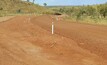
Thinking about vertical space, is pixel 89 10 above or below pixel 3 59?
below

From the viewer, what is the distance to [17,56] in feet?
51.9

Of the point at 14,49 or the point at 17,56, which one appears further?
the point at 14,49

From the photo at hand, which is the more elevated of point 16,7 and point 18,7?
point 16,7

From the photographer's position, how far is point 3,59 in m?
15.0

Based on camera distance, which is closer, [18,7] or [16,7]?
[16,7]

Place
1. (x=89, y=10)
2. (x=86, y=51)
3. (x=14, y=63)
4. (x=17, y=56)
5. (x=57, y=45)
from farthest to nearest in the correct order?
(x=89, y=10)
(x=57, y=45)
(x=86, y=51)
(x=17, y=56)
(x=14, y=63)

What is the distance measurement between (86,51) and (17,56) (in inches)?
160

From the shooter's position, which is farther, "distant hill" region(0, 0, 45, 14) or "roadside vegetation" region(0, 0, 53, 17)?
"distant hill" region(0, 0, 45, 14)

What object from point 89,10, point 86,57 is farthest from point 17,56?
point 89,10

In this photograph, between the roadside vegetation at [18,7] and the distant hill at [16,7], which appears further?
the distant hill at [16,7]

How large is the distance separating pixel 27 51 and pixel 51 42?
482 cm

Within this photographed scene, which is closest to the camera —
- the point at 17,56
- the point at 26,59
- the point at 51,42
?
the point at 26,59

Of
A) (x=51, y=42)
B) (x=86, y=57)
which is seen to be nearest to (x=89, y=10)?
(x=51, y=42)

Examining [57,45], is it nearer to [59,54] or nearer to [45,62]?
[59,54]
